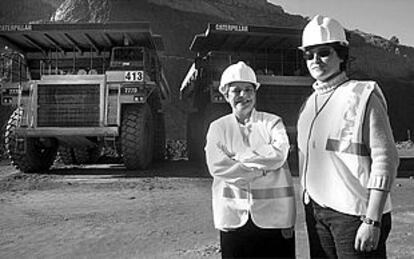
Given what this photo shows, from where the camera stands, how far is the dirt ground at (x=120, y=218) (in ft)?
13.5

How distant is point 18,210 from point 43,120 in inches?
153

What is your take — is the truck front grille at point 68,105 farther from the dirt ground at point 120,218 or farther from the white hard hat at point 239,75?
the white hard hat at point 239,75

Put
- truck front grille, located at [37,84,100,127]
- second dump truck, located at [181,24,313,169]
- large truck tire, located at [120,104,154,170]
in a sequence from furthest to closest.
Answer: second dump truck, located at [181,24,313,169]
truck front grille, located at [37,84,100,127]
large truck tire, located at [120,104,154,170]

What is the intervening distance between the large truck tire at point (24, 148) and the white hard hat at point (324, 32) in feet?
28.5

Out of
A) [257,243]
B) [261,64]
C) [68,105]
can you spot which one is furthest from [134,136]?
[257,243]

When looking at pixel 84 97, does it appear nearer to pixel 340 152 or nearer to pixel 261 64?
pixel 261 64

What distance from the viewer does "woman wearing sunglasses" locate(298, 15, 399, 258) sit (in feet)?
6.14

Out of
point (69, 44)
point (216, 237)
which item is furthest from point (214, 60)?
point (216, 237)

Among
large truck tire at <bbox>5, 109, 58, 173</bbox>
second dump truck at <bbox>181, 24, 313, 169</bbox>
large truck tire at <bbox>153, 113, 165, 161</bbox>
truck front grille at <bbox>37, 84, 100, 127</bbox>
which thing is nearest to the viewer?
truck front grille at <bbox>37, 84, 100, 127</bbox>

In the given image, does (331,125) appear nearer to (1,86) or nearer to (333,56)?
(333,56)

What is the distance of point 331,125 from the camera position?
204 centimetres

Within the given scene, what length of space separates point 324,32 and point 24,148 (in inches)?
353

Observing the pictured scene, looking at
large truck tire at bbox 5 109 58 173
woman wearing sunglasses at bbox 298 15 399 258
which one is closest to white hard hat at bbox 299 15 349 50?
woman wearing sunglasses at bbox 298 15 399 258

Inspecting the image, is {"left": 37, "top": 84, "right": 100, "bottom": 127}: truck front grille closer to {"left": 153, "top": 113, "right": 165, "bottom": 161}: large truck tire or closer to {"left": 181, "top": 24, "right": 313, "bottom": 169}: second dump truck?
{"left": 181, "top": 24, "right": 313, "bottom": 169}: second dump truck
